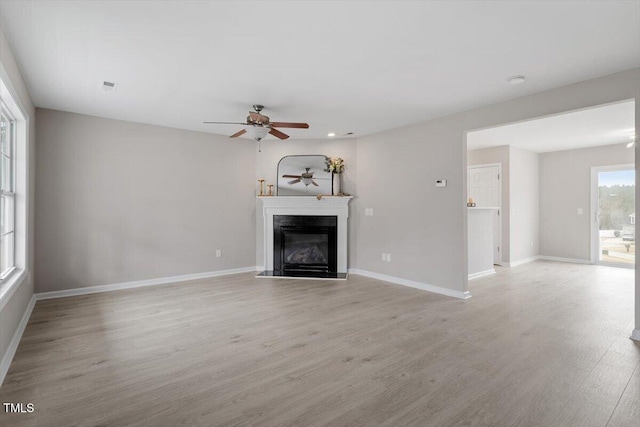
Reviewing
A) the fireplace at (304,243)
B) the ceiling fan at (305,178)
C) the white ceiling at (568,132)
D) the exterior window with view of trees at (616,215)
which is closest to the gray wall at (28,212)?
the fireplace at (304,243)

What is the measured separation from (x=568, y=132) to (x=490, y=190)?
1.87 metres

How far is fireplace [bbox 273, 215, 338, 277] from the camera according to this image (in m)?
5.75

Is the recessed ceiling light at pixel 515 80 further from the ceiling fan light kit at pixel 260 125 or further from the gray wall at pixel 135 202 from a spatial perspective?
the gray wall at pixel 135 202

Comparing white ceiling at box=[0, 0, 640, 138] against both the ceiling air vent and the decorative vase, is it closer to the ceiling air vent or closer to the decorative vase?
the ceiling air vent

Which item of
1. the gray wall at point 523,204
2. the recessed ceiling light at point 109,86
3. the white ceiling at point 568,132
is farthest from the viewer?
the gray wall at point 523,204

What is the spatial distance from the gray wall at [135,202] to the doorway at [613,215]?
7.25 m

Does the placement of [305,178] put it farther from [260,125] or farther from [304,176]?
[260,125]

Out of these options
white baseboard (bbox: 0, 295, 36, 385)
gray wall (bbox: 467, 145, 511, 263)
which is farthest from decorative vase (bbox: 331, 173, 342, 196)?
white baseboard (bbox: 0, 295, 36, 385)

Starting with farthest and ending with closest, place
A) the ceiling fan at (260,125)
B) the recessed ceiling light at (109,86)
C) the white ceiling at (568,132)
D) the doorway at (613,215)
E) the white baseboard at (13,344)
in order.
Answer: the doorway at (613,215), the white ceiling at (568,132), the ceiling fan at (260,125), the recessed ceiling light at (109,86), the white baseboard at (13,344)

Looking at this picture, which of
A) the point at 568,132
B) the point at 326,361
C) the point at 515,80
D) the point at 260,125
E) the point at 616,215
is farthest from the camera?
the point at 616,215

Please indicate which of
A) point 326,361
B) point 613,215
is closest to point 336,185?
point 326,361

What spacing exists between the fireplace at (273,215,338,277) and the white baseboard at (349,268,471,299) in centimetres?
52

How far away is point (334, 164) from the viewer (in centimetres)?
581

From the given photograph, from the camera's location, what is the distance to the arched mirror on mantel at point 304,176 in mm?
5887
